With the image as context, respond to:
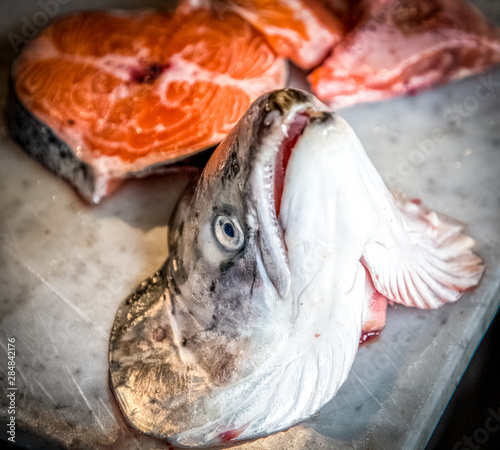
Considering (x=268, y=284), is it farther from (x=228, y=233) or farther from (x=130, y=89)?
(x=130, y=89)

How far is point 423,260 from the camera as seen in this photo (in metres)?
1.77

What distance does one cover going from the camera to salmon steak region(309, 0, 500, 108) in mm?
2289

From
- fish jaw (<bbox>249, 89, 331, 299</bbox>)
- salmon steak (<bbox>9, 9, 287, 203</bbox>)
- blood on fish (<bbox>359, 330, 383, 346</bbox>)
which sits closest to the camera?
fish jaw (<bbox>249, 89, 331, 299</bbox>)

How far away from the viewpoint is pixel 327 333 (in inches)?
59.4

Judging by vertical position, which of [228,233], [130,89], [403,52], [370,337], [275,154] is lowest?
[370,337]

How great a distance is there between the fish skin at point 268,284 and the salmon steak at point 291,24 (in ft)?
3.06

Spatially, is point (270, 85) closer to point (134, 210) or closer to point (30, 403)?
point (134, 210)

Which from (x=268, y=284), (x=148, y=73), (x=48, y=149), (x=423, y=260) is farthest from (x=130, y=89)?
(x=423, y=260)

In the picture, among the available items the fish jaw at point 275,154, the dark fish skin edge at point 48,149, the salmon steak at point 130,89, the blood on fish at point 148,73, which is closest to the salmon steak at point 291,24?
the salmon steak at point 130,89

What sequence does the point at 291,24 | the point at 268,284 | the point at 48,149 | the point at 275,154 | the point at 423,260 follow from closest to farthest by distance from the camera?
the point at 275,154, the point at 268,284, the point at 423,260, the point at 48,149, the point at 291,24

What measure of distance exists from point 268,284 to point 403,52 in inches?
59.7

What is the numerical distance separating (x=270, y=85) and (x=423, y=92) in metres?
0.80

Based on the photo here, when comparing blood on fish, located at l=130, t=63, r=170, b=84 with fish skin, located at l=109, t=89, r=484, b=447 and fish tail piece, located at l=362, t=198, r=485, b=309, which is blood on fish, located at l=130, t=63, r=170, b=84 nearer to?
fish skin, located at l=109, t=89, r=484, b=447

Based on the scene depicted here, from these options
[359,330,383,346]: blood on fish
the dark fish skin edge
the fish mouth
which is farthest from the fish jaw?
the dark fish skin edge
